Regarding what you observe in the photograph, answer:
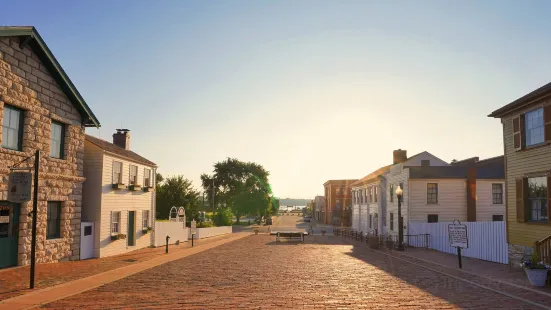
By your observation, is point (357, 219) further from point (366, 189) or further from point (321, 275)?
point (321, 275)

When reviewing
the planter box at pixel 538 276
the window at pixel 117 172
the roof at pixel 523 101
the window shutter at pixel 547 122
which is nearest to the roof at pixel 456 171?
the roof at pixel 523 101

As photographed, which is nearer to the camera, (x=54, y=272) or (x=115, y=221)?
(x=54, y=272)

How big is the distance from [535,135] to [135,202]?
73.2 ft

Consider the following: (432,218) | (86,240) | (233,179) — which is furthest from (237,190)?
(86,240)

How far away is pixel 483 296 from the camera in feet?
44.4

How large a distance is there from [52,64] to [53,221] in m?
6.99

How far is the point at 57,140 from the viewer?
22.3 m

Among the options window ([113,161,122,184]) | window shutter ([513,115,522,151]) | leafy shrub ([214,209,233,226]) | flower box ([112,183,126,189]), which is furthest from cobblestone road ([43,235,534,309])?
leafy shrub ([214,209,233,226])

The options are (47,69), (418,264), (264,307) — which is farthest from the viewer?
(418,264)

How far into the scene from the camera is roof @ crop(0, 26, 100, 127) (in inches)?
729

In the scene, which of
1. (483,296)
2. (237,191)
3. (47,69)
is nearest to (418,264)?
(483,296)

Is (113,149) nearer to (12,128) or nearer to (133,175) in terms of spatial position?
(133,175)

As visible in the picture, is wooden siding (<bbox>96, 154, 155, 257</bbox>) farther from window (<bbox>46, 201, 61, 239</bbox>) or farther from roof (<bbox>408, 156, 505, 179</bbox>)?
roof (<bbox>408, 156, 505, 179</bbox>)

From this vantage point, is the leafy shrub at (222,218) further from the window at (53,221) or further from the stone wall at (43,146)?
the window at (53,221)
